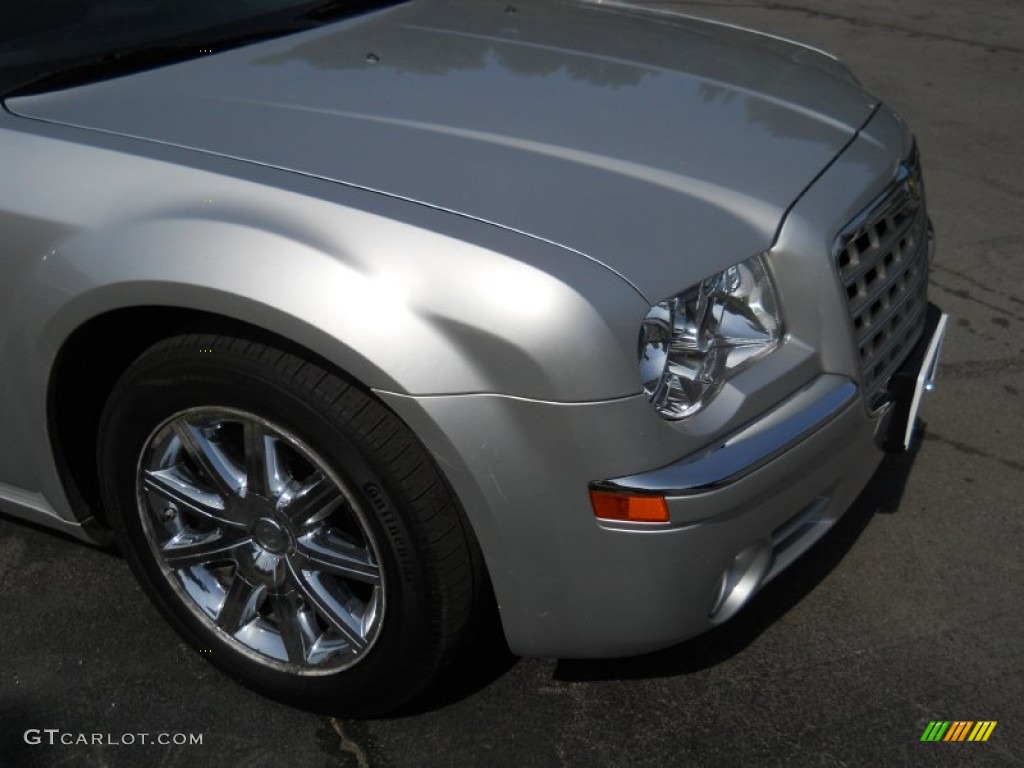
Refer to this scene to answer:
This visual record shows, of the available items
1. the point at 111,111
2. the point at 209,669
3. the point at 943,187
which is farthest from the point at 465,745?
the point at 943,187

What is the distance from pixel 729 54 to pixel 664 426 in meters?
1.40

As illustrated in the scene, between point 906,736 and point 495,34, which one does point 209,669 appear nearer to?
point 906,736

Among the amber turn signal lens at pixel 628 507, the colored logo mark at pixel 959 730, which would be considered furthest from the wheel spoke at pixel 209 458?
the colored logo mark at pixel 959 730

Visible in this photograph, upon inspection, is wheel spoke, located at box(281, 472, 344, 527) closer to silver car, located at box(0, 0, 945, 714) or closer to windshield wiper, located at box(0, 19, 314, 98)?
silver car, located at box(0, 0, 945, 714)

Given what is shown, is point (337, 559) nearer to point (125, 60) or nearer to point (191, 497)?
point (191, 497)

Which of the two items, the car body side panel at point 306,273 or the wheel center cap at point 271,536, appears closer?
the car body side panel at point 306,273

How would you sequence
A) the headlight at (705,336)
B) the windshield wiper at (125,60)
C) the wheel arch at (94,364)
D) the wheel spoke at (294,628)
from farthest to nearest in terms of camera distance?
the windshield wiper at (125,60) < the wheel spoke at (294,628) < the wheel arch at (94,364) < the headlight at (705,336)

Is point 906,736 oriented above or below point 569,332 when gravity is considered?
below

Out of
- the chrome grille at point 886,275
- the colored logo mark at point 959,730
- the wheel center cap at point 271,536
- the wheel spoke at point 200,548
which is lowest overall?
the colored logo mark at point 959,730

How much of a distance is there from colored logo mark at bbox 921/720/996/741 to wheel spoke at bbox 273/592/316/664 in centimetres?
128

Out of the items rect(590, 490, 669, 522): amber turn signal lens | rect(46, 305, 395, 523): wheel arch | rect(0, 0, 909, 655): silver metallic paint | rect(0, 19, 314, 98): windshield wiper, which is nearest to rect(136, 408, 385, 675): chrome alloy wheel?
rect(46, 305, 395, 523): wheel arch

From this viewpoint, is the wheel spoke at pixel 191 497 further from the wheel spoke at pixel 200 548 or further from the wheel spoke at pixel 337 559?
the wheel spoke at pixel 337 559

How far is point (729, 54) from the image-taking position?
311 centimetres

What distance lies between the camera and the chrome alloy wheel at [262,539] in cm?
235
